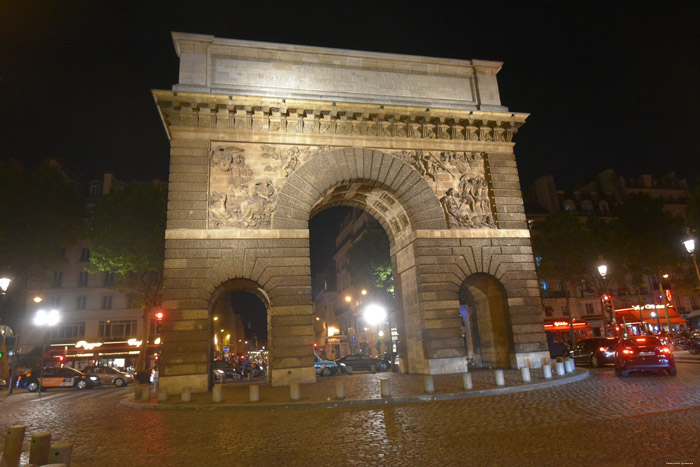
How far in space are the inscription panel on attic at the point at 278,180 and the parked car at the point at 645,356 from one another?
811 centimetres

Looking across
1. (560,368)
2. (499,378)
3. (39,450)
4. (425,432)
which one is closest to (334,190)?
(499,378)

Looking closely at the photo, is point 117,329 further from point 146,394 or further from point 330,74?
point 330,74

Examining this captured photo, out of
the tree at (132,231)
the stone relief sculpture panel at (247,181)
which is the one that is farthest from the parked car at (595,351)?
the tree at (132,231)

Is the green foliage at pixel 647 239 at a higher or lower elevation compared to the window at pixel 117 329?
higher

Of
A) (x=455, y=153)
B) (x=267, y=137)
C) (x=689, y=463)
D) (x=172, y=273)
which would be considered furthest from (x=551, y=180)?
(x=689, y=463)

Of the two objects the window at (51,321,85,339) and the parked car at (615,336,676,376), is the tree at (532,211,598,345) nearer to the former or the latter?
the parked car at (615,336,676,376)

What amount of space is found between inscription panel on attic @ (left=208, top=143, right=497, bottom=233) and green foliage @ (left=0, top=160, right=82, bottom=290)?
2144 cm

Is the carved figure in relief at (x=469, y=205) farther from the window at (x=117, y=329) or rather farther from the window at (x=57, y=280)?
the window at (x=57, y=280)

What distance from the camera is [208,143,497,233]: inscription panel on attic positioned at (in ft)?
67.4

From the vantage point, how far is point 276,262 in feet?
66.2

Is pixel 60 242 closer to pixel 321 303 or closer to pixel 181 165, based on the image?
pixel 181 165

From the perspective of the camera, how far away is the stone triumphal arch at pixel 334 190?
64.2ft

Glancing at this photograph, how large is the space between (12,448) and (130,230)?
29.2 metres

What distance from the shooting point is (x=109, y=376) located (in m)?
33.2
